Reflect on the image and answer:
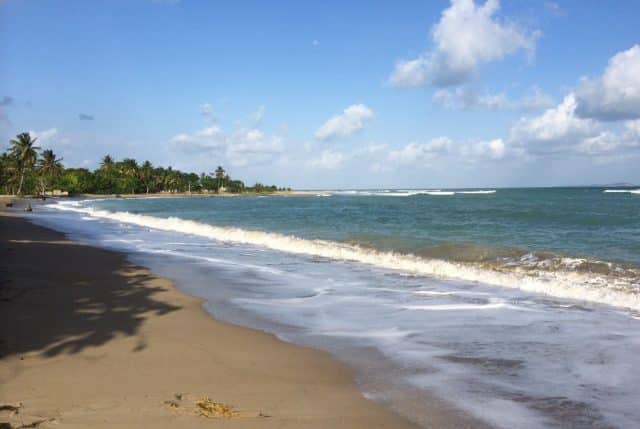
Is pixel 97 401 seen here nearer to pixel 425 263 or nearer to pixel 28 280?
pixel 28 280

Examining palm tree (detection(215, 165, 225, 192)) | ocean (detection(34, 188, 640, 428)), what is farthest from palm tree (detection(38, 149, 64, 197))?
ocean (detection(34, 188, 640, 428))

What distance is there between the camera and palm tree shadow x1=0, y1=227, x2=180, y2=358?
20.5ft

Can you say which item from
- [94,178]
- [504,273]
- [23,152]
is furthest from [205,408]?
[94,178]

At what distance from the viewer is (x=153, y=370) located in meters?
5.33

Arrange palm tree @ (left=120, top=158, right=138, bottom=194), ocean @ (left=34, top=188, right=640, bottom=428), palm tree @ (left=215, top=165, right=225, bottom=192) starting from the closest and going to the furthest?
ocean @ (left=34, top=188, right=640, bottom=428) → palm tree @ (left=120, top=158, right=138, bottom=194) → palm tree @ (left=215, top=165, right=225, bottom=192)

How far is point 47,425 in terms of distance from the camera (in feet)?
12.7

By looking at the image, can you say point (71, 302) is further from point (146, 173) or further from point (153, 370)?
point (146, 173)

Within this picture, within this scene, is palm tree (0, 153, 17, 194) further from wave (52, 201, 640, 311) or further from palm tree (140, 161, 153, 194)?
wave (52, 201, 640, 311)

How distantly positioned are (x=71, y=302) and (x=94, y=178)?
124 metres

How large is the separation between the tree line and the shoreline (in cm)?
9412

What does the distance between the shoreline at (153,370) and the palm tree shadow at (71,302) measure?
0.07 ft

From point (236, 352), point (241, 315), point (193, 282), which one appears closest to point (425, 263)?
point (193, 282)

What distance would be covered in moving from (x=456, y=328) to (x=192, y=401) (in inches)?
168

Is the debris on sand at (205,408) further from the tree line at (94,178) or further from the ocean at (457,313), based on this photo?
the tree line at (94,178)
